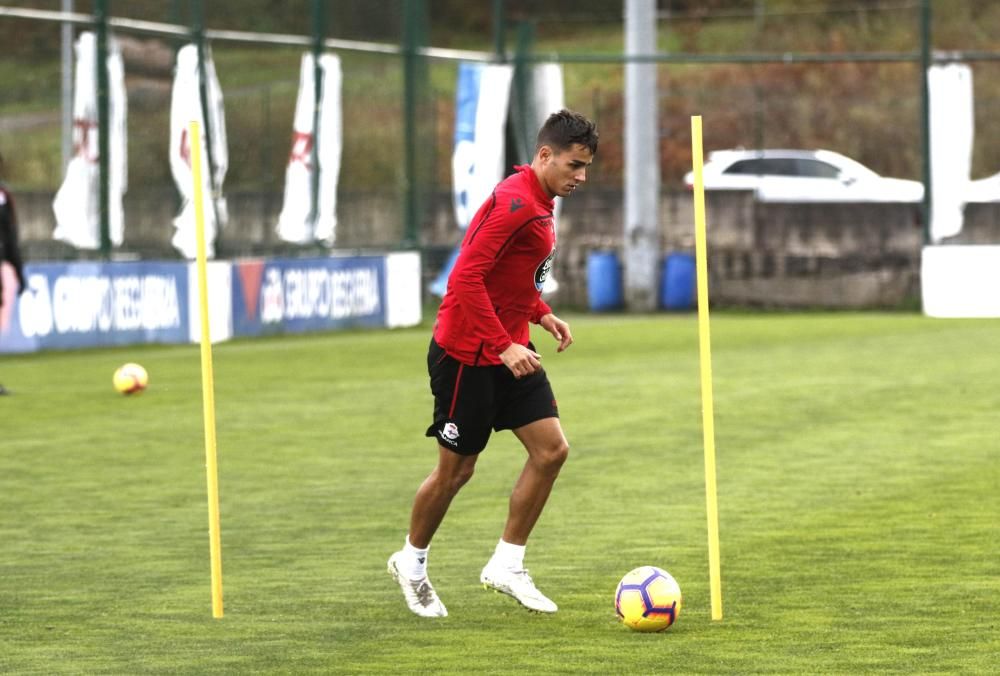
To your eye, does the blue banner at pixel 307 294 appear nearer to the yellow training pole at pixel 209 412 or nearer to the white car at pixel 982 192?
the white car at pixel 982 192

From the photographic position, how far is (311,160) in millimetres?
27672

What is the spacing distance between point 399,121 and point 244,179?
4209mm

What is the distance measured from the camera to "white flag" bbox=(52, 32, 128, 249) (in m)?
23.4

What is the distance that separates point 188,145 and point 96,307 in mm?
2546

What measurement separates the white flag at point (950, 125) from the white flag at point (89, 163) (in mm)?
11424

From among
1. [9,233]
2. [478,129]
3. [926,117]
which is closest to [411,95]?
[478,129]

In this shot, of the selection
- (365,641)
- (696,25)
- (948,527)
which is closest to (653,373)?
(948,527)

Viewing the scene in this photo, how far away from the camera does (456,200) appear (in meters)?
30.1

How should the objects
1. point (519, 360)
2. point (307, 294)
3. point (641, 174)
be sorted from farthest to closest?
1. point (641, 174)
2. point (307, 294)
3. point (519, 360)

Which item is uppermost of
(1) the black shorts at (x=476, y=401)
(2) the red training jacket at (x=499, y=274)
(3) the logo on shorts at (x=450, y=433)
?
(2) the red training jacket at (x=499, y=274)

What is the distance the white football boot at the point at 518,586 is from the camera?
318 inches

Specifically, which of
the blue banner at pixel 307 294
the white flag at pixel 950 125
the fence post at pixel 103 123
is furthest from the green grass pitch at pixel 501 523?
the white flag at pixel 950 125

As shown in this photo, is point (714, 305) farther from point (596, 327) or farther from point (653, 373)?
point (653, 373)

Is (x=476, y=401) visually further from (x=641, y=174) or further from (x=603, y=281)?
(x=603, y=281)
